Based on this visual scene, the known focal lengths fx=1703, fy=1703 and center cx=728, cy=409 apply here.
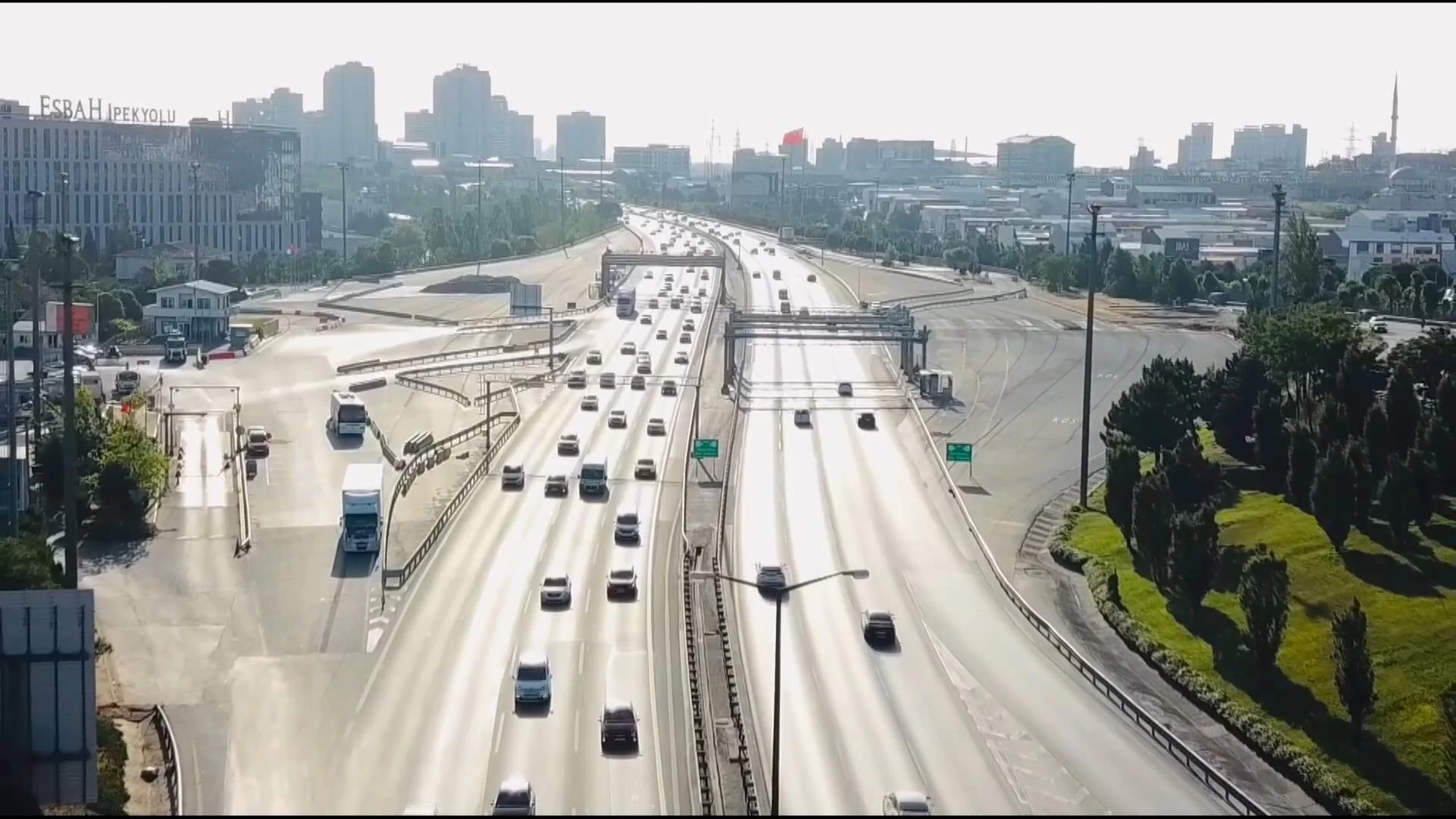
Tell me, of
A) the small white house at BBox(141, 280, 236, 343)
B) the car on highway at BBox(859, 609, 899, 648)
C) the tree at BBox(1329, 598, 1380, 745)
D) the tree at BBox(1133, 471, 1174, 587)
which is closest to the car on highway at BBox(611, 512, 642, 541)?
the car on highway at BBox(859, 609, 899, 648)

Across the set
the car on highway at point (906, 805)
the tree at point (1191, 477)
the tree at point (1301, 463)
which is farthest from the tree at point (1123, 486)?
the car on highway at point (906, 805)

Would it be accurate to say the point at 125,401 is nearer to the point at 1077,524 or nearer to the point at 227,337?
the point at 227,337

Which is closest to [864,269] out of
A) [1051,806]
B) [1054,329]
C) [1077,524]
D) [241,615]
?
[1054,329]

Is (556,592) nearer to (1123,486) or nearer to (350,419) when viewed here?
(1123,486)

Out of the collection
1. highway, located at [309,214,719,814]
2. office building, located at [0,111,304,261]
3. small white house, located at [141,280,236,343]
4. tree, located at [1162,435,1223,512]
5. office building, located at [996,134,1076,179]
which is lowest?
highway, located at [309,214,719,814]

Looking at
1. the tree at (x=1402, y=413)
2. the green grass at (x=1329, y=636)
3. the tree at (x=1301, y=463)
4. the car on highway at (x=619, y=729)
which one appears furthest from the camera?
the tree at (x=1402, y=413)

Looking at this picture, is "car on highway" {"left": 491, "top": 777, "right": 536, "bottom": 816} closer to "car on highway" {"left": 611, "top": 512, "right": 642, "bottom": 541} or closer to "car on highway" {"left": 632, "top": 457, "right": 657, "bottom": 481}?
"car on highway" {"left": 611, "top": 512, "right": 642, "bottom": 541}

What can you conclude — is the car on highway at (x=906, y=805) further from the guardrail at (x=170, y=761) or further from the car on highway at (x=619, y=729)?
the guardrail at (x=170, y=761)
